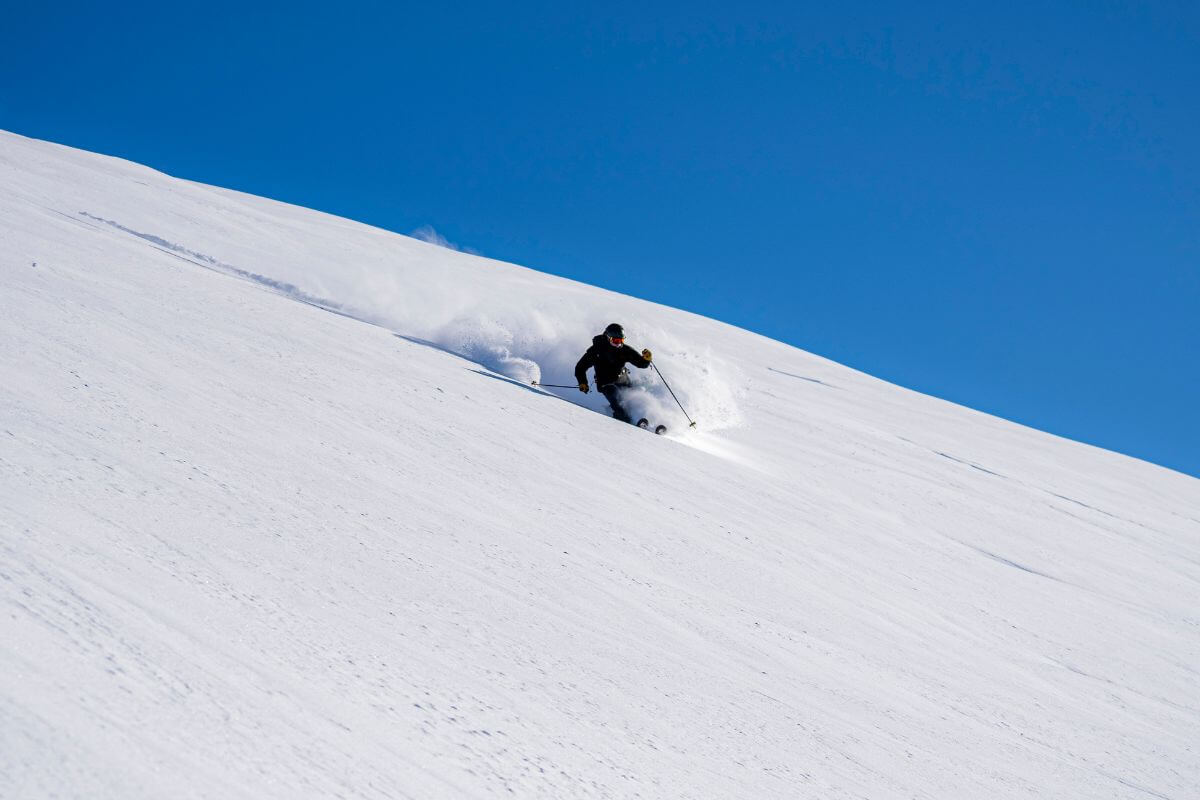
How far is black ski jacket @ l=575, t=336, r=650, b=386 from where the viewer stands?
10.8 metres

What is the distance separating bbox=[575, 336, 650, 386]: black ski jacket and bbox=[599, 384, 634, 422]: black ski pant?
7 cm

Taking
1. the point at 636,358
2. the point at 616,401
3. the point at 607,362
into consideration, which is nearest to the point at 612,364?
the point at 607,362

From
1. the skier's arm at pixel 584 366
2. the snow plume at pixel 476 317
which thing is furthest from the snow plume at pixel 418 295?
the skier's arm at pixel 584 366

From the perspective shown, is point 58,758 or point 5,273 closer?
point 58,758

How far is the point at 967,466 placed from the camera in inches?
611

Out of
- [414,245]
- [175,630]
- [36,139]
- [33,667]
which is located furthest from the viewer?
[414,245]

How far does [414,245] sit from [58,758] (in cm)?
2881

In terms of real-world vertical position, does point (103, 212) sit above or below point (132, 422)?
above

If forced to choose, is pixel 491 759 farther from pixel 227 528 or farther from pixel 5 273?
pixel 5 273

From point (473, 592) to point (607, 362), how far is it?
680 cm

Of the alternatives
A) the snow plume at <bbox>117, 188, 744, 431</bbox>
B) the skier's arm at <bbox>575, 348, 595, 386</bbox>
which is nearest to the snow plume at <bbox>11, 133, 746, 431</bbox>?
the snow plume at <bbox>117, 188, 744, 431</bbox>

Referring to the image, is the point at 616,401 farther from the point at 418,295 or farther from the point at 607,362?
the point at 418,295

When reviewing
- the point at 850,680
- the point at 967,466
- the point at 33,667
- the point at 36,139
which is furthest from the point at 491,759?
the point at 36,139

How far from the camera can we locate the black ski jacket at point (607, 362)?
10773 millimetres
